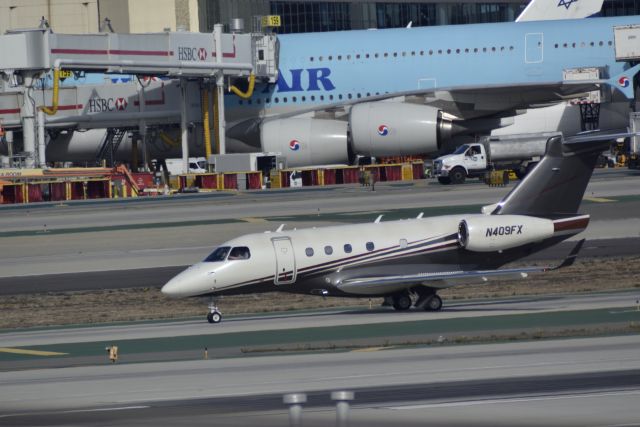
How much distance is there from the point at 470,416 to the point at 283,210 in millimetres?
35232

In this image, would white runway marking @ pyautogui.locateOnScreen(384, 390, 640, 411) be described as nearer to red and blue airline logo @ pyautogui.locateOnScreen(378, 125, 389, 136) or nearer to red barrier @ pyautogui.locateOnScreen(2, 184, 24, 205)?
red and blue airline logo @ pyautogui.locateOnScreen(378, 125, 389, 136)

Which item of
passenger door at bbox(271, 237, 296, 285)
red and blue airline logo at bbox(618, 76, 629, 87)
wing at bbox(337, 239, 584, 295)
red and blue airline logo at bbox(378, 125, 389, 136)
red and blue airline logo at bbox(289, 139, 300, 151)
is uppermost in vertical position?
red and blue airline logo at bbox(618, 76, 629, 87)

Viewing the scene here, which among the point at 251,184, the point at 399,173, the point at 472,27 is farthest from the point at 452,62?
the point at 251,184

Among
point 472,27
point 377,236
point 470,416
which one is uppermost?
point 472,27

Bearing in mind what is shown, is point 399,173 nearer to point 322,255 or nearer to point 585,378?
point 322,255

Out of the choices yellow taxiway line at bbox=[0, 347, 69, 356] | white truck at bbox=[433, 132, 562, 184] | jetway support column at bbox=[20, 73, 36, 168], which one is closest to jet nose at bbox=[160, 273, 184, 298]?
yellow taxiway line at bbox=[0, 347, 69, 356]

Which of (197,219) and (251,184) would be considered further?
(251,184)

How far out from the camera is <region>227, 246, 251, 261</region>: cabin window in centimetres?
2848

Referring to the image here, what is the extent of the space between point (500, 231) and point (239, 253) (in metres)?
6.03

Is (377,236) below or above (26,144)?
below

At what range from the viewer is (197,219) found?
50688 mm

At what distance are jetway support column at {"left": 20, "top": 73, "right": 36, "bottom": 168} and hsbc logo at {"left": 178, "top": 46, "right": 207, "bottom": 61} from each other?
7485 mm

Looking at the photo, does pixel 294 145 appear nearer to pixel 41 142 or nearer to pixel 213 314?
pixel 41 142

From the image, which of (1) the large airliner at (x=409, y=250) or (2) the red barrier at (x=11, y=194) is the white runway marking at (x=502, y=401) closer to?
(1) the large airliner at (x=409, y=250)
